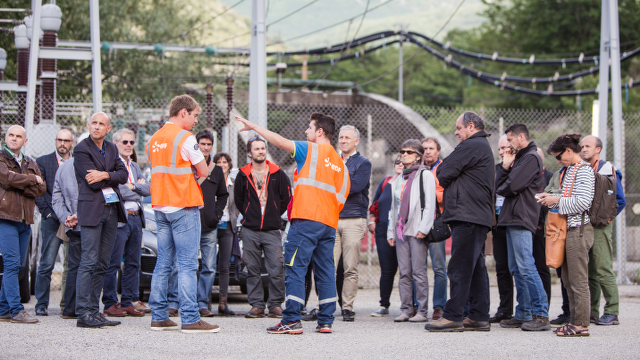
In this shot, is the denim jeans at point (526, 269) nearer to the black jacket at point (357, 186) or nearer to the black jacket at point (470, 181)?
the black jacket at point (470, 181)

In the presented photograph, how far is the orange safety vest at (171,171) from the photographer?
6.04 metres

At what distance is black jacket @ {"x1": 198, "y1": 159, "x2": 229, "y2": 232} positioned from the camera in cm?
759

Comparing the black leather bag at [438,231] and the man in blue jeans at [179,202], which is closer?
the man in blue jeans at [179,202]

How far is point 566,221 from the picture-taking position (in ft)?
22.4

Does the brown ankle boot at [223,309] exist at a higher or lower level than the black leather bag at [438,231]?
lower

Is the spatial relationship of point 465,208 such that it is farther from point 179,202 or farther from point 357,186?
point 179,202

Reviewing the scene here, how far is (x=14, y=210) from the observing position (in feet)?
22.1

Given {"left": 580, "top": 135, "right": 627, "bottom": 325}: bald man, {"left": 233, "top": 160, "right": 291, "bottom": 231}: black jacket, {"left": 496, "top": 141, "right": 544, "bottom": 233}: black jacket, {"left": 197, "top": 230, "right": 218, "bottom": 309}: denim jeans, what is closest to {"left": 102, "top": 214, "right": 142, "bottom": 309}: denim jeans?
{"left": 197, "top": 230, "right": 218, "bottom": 309}: denim jeans

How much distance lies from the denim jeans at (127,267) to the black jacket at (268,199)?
1.21 meters

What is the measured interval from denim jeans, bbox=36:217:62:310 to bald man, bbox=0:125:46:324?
1.39 ft

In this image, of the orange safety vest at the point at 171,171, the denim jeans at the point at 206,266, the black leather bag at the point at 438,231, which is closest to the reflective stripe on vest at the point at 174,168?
the orange safety vest at the point at 171,171

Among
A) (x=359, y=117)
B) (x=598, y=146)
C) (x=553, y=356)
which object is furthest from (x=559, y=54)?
(x=553, y=356)

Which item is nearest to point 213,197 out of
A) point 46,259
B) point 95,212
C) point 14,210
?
point 95,212

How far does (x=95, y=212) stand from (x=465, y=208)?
3652 mm
